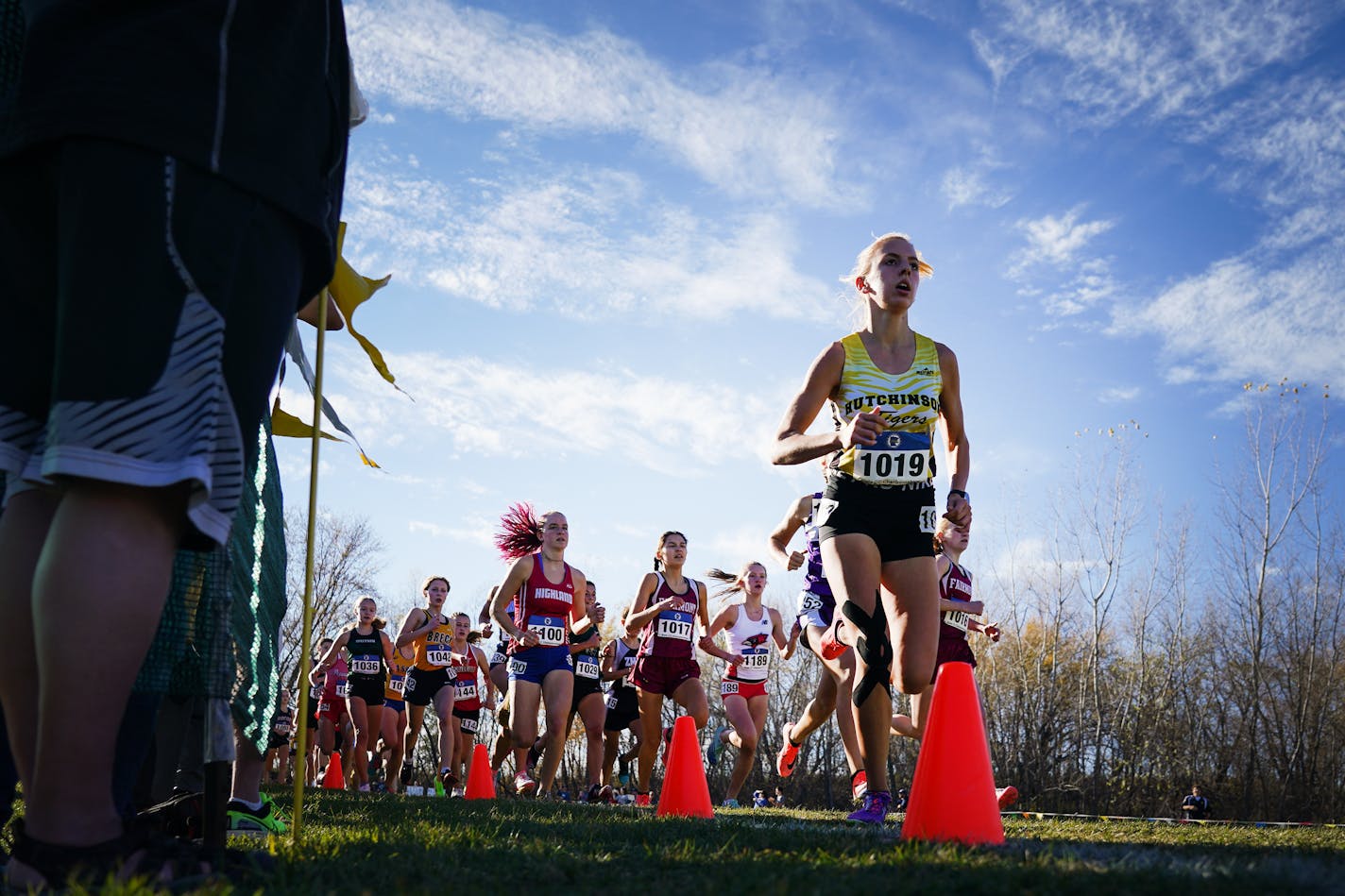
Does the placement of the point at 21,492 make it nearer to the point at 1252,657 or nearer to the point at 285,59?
the point at 285,59

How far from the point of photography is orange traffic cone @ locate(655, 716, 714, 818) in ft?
20.4

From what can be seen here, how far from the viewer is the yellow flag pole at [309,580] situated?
3129 mm

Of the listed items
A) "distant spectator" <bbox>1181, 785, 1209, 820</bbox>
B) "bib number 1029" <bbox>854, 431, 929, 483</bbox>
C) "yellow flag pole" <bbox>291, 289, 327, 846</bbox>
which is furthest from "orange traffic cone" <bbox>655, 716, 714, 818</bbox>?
"distant spectator" <bbox>1181, 785, 1209, 820</bbox>

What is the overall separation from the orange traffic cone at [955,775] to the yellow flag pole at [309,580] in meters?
2.03

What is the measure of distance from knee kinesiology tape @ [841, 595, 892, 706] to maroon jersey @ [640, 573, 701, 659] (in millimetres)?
5838

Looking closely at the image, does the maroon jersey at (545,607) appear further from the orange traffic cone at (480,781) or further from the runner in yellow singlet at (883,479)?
the runner in yellow singlet at (883,479)

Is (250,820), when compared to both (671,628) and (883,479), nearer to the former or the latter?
(883,479)

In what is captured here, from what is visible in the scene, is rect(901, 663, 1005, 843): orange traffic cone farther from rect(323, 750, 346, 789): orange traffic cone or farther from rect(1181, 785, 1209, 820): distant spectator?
rect(1181, 785, 1209, 820): distant spectator

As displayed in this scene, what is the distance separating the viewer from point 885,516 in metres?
5.29

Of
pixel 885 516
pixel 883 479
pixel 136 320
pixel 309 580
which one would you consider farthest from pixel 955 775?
pixel 136 320

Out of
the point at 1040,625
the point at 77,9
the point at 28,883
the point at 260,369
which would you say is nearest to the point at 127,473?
the point at 260,369

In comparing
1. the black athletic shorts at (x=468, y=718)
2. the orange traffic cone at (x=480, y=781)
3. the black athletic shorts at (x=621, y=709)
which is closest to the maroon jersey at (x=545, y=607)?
the orange traffic cone at (x=480, y=781)

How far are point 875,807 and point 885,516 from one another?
1.70 metres

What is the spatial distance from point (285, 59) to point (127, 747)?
1785 mm
